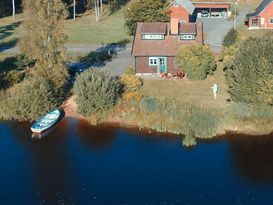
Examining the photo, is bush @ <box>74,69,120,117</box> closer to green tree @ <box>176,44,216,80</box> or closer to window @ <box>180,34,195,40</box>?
green tree @ <box>176,44,216,80</box>

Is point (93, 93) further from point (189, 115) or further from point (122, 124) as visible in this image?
point (189, 115)

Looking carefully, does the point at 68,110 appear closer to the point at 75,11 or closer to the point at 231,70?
the point at 231,70

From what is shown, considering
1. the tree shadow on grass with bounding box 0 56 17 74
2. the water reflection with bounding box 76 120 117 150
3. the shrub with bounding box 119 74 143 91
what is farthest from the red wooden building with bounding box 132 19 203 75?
the tree shadow on grass with bounding box 0 56 17 74

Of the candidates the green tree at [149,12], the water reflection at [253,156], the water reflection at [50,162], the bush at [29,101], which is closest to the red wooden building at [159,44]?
the bush at [29,101]

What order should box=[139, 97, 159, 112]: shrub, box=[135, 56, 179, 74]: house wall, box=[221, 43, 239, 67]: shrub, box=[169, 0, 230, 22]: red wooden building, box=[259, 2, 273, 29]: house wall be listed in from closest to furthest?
box=[139, 97, 159, 112]: shrub → box=[135, 56, 179, 74]: house wall → box=[221, 43, 239, 67]: shrub → box=[259, 2, 273, 29]: house wall → box=[169, 0, 230, 22]: red wooden building

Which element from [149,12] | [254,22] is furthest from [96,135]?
[254,22]
